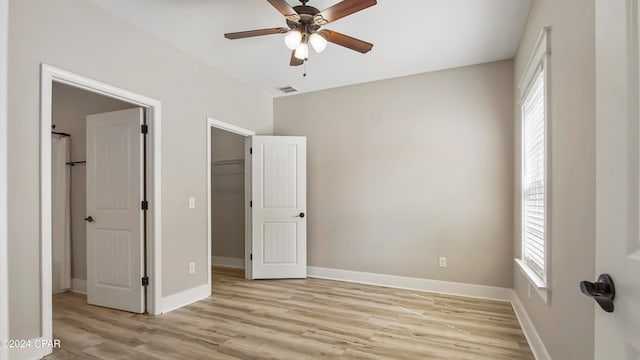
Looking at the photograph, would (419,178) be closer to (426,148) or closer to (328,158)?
(426,148)

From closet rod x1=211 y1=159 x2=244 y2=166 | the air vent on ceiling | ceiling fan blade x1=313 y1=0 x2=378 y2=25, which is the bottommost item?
closet rod x1=211 y1=159 x2=244 y2=166

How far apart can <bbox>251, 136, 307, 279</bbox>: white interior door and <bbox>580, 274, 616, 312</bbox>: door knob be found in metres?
3.99

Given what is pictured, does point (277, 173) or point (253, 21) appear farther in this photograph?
point (277, 173)

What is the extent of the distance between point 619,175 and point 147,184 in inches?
140

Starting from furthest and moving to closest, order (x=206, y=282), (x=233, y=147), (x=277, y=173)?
(x=233, y=147)
(x=277, y=173)
(x=206, y=282)

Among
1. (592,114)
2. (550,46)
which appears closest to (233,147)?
(550,46)

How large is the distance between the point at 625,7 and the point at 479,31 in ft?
8.82

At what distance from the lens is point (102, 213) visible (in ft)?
11.6

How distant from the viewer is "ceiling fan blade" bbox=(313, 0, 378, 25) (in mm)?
2088

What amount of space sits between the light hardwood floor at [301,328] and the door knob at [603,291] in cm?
188

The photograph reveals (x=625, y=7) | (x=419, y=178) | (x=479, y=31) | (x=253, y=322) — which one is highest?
(x=479, y=31)

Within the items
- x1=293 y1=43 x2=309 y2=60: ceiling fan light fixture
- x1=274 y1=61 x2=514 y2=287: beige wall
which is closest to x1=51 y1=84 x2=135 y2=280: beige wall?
x1=274 y1=61 x2=514 y2=287: beige wall

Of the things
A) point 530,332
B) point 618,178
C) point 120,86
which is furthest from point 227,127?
point 618,178

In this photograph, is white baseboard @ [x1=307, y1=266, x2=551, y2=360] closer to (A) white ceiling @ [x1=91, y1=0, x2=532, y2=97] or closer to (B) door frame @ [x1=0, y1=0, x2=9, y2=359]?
(A) white ceiling @ [x1=91, y1=0, x2=532, y2=97]
